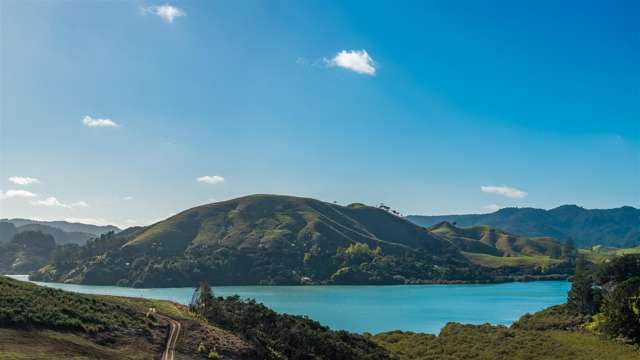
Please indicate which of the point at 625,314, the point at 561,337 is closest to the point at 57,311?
the point at 625,314

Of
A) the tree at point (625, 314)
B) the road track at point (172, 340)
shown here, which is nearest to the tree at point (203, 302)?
the road track at point (172, 340)

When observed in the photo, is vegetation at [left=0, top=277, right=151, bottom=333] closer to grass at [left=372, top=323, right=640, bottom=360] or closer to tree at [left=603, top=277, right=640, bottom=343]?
grass at [left=372, top=323, right=640, bottom=360]

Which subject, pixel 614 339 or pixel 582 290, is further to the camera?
pixel 582 290

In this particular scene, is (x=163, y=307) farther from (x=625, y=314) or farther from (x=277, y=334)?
(x=625, y=314)

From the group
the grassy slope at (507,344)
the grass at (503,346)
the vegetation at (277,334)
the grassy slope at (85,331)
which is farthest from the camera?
the grassy slope at (507,344)

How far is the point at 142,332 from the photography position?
4750cm

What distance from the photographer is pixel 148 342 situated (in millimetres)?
45562

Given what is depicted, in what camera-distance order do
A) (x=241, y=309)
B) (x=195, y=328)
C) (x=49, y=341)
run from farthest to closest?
(x=241, y=309)
(x=195, y=328)
(x=49, y=341)

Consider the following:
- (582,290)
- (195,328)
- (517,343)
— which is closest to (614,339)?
(517,343)

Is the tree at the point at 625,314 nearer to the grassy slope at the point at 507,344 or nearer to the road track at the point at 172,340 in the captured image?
the grassy slope at the point at 507,344

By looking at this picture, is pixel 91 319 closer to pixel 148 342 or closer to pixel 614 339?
pixel 148 342

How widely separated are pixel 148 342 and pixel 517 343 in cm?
6287

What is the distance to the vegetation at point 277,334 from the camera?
53.7m

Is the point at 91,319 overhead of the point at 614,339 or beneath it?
overhead
